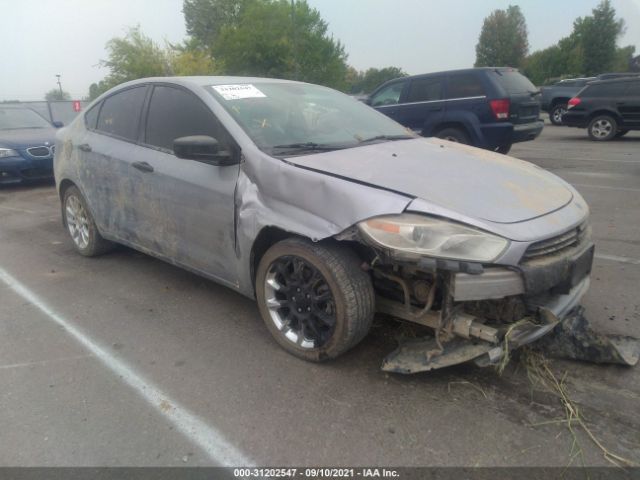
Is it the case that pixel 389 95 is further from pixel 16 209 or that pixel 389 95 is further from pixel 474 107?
pixel 16 209

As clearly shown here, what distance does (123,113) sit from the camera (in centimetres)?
436

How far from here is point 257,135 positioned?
3.26 m

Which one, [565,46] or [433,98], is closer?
[433,98]

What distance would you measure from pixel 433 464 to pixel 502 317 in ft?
2.84

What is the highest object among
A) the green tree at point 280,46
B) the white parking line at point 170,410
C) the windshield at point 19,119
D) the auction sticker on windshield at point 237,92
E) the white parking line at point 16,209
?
the green tree at point 280,46

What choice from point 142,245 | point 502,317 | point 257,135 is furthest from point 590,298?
point 142,245

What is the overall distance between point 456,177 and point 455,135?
22.1 feet

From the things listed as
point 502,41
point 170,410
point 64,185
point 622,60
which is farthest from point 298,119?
point 502,41

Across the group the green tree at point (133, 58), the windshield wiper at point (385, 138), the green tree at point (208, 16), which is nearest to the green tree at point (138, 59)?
the green tree at point (133, 58)

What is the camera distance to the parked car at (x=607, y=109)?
12195 mm

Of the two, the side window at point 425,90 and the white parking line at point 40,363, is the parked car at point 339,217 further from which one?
the side window at point 425,90

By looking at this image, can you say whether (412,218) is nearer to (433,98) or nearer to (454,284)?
(454,284)

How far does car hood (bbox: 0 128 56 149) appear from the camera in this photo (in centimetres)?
880

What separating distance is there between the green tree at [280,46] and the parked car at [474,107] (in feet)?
93.7
